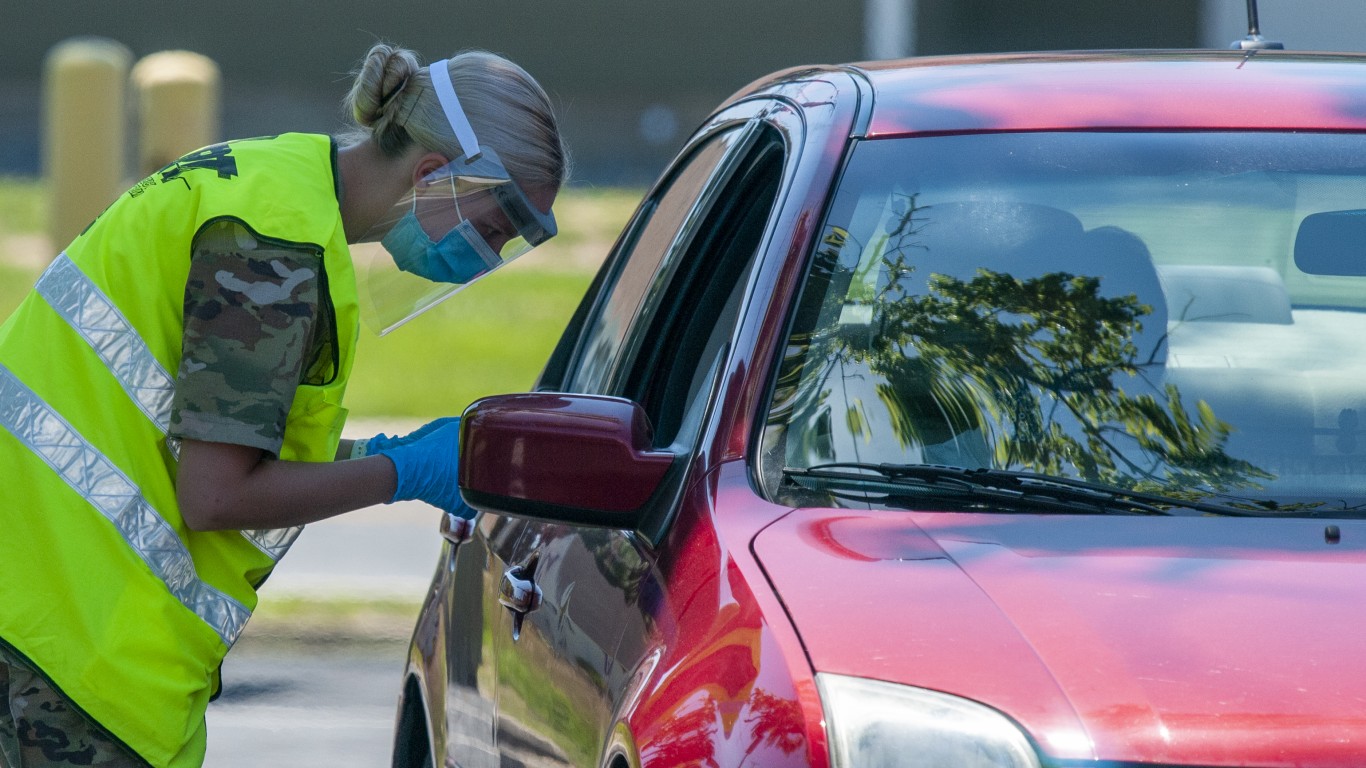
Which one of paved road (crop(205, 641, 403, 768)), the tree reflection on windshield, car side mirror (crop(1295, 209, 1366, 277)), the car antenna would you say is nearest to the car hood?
the tree reflection on windshield

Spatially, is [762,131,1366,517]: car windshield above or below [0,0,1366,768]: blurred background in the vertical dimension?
below

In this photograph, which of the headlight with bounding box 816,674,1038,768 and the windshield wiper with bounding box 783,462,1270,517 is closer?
the headlight with bounding box 816,674,1038,768

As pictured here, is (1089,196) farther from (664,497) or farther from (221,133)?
(221,133)

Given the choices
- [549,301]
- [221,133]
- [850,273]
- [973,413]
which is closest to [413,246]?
[850,273]

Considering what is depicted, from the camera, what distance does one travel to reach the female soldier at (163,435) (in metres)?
2.60

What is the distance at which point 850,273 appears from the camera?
8.57 feet

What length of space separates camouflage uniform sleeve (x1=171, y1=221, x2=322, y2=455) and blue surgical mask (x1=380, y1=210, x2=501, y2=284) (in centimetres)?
38

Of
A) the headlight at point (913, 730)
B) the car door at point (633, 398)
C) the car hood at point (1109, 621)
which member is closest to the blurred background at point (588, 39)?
the car door at point (633, 398)

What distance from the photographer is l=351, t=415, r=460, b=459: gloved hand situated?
315cm

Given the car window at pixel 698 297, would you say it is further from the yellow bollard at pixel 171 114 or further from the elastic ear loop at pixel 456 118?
the yellow bollard at pixel 171 114

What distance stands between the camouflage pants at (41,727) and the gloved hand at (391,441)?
632 millimetres

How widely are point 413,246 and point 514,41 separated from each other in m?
18.6

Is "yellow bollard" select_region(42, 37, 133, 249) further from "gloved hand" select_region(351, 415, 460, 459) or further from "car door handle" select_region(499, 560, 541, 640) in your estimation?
"car door handle" select_region(499, 560, 541, 640)

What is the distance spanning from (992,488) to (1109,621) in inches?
17.0
